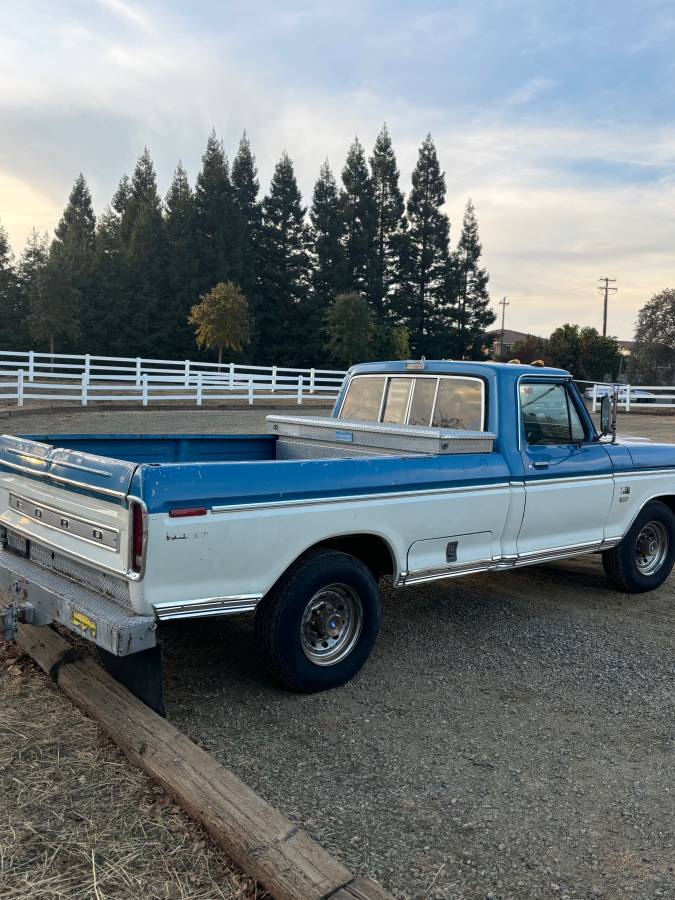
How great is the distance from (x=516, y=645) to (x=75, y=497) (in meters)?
3.00

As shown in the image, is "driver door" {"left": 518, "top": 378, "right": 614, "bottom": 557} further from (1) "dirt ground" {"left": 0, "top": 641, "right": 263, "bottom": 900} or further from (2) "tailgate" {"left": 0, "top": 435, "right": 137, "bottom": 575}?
(1) "dirt ground" {"left": 0, "top": 641, "right": 263, "bottom": 900}

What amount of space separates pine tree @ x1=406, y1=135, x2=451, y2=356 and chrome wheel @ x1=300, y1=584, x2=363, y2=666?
74.4m

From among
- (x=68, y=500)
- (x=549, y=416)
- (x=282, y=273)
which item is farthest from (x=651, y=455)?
(x=282, y=273)

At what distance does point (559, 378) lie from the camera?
19.3 feet

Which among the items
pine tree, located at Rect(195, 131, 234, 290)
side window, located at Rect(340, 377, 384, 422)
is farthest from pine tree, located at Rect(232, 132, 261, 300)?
side window, located at Rect(340, 377, 384, 422)

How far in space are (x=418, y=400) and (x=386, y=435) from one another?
1.76 ft

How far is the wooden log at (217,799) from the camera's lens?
2.53 m

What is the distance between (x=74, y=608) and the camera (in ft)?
12.4

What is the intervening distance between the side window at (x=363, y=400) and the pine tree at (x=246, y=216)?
2637 inches

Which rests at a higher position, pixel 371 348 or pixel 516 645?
A: pixel 371 348

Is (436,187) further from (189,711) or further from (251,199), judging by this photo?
(189,711)

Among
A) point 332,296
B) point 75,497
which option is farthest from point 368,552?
point 332,296

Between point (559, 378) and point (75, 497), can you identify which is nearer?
point (75, 497)

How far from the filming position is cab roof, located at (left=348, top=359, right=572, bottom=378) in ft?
18.1
